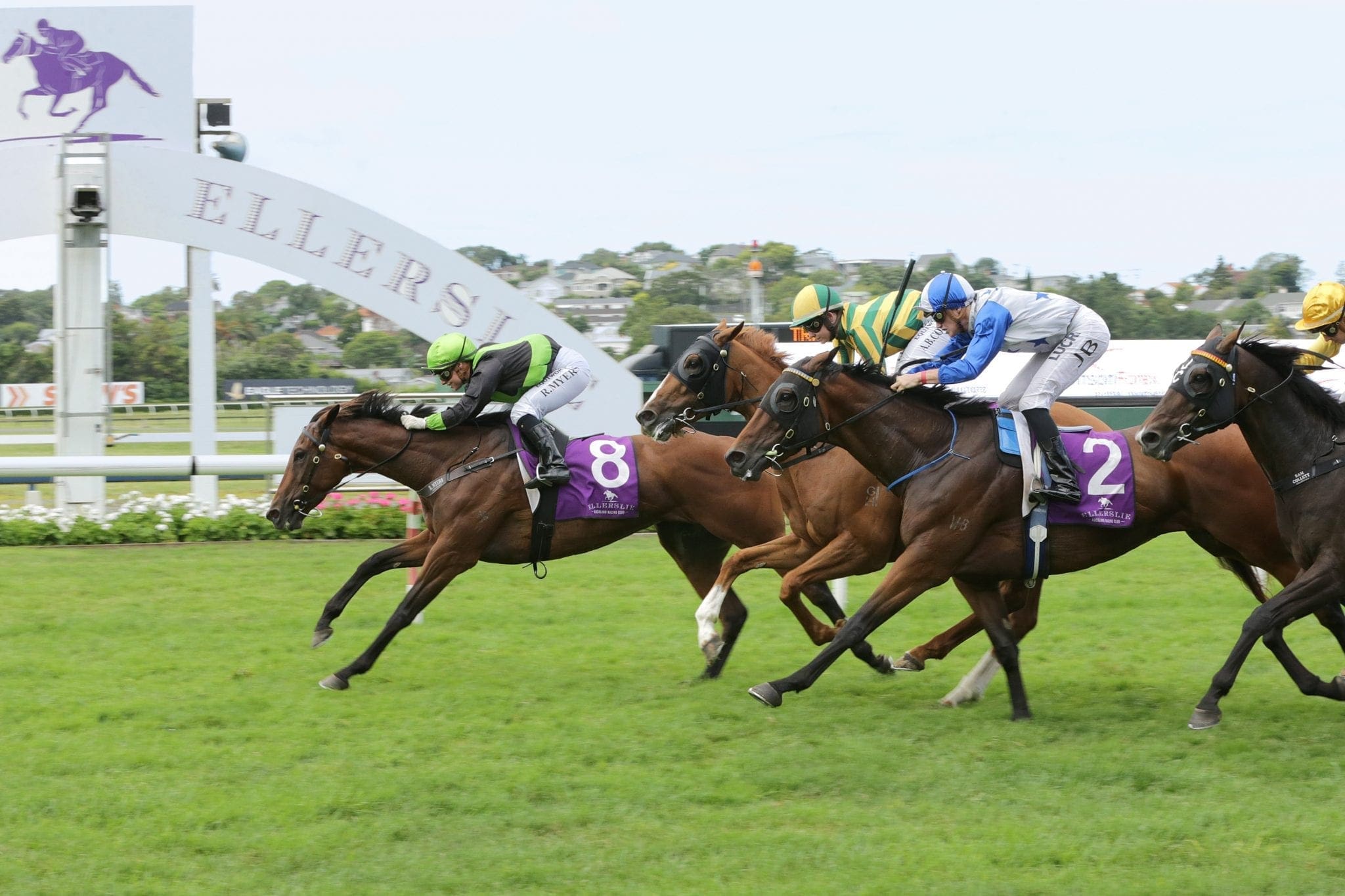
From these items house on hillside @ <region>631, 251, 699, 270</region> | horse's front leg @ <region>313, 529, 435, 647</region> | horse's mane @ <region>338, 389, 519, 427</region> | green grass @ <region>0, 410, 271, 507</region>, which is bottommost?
green grass @ <region>0, 410, 271, 507</region>

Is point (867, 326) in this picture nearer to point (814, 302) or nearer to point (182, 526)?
point (814, 302)

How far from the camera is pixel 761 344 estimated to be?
6.82 m

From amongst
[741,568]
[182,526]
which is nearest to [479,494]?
[741,568]

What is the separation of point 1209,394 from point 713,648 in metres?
2.43

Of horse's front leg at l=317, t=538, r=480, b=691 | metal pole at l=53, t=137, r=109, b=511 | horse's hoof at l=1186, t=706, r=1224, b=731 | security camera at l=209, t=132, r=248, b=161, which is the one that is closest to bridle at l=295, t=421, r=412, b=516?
horse's front leg at l=317, t=538, r=480, b=691

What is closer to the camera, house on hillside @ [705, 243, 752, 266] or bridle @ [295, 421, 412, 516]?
bridle @ [295, 421, 412, 516]

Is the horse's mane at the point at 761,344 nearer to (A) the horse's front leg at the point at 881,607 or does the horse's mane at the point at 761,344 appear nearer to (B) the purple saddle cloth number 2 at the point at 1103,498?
(A) the horse's front leg at the point at 881,607

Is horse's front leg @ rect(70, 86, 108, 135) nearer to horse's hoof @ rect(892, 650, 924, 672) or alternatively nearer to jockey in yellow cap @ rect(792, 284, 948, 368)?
jockey in yellow cap @ rect(792, 284, 948, 368)

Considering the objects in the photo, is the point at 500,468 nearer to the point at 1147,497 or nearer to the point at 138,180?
the point at 1147,497

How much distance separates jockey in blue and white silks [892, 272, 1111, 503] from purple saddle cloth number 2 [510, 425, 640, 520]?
5.21 ft

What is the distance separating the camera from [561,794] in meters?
4.68

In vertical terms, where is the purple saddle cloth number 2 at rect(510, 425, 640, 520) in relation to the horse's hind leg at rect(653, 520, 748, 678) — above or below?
above

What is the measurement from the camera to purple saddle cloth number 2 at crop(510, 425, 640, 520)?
22.8 feet

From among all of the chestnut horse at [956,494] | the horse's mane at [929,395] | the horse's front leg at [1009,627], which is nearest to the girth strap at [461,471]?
the chestnut horse at [956,494]
